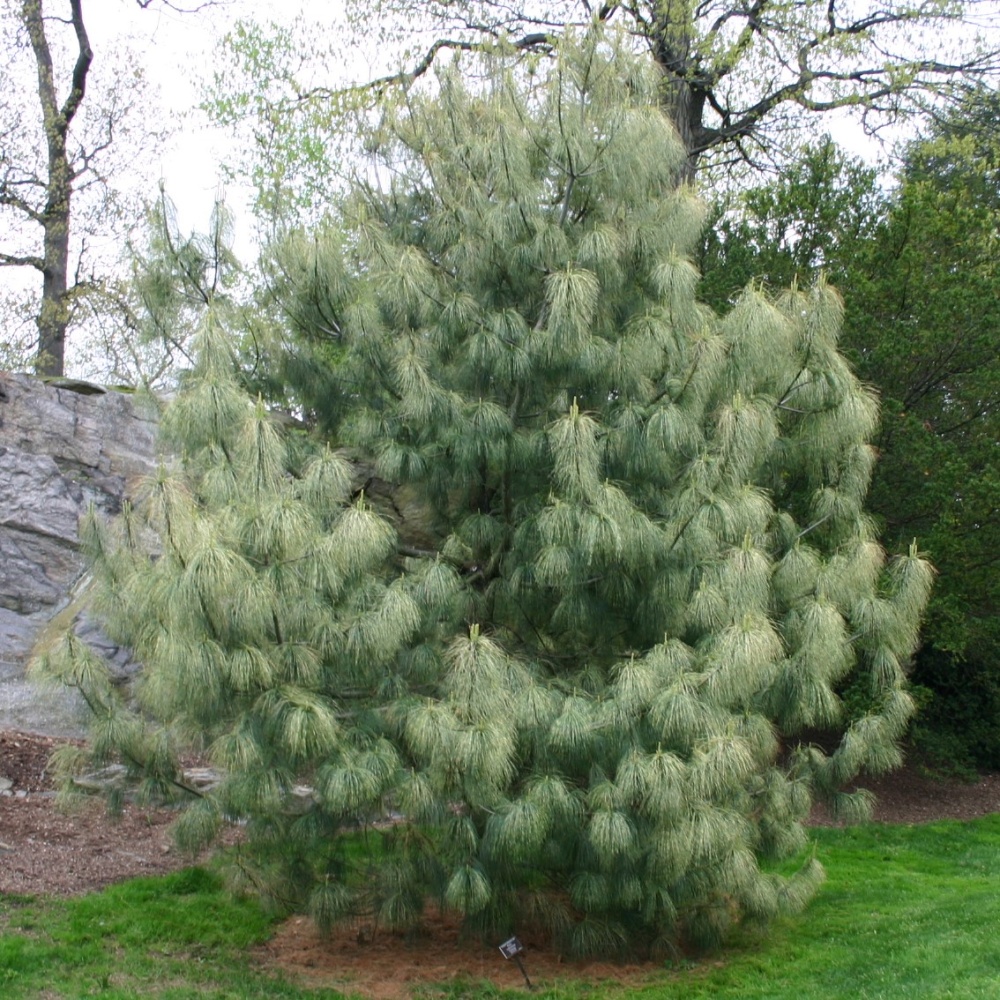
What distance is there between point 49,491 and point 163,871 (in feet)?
13.3

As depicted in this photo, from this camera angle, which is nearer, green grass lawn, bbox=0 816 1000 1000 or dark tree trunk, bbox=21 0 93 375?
green grass lawn, bbox=0 816 1000 1000

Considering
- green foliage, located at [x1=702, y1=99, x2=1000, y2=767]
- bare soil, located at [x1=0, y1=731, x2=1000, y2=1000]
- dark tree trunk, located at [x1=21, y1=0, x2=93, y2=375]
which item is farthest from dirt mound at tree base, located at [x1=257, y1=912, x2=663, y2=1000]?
dark tree trunk, located at [x1=21, y1=0, x2=93, y2=375]

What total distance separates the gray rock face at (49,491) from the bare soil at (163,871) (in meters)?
0.82

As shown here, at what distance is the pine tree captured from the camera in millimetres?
5324

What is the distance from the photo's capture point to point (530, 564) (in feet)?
20.6

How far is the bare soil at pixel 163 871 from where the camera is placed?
20.5ft

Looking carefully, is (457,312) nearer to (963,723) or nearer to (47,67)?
(963,723)

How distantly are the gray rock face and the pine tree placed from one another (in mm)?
3845

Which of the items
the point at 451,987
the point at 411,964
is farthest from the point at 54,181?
the point at 451,987

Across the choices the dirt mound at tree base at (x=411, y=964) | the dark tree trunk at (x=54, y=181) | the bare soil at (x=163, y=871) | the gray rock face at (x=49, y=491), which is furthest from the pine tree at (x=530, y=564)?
the dark tree trunk at (x=54, y=181)

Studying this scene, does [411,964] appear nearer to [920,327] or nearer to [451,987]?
[451,987]

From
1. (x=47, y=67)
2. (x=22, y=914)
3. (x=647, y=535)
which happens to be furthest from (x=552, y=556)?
(x=47, y=67)

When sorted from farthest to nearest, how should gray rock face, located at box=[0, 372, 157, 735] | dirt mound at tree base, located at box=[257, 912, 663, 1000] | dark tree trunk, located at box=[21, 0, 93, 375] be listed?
dark tree trunk, located at box=[21, 0, 93, 375] → gray rock face, located at box=[0, 372, 157, 735] → dirt mound at tree base, located at box=[257, 912, 663, 1000]

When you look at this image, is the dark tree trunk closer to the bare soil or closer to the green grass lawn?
the bare soil
